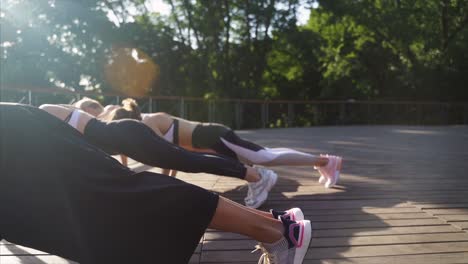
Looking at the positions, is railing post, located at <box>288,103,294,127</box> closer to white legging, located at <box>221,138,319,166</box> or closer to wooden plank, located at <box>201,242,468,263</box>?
white legging, located at <box>221,138,319,166</box>

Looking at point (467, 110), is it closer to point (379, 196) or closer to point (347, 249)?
point (379, 196)

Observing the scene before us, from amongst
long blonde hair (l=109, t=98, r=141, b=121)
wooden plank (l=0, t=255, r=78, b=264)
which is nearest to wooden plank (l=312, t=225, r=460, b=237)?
wooden plank (l=0, t=255, r=78, b=264)

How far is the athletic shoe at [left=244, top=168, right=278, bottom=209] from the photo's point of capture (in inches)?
127

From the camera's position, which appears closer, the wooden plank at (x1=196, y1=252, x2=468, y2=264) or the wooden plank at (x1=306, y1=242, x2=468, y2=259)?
the wooden plank at (x1=196, y1=252, x2=468, y2=264)

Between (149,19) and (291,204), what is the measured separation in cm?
2063

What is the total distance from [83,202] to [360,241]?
154 centimetres

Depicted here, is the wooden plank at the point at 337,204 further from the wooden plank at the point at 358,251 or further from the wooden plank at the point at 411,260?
the wooden plank at the point at 411,260

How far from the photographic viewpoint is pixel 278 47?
22375 millimetres

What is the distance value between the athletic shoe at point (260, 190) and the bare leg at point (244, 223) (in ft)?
4.72

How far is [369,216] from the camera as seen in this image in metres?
2.89

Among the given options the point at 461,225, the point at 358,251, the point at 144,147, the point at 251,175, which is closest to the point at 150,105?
the point at 251,175

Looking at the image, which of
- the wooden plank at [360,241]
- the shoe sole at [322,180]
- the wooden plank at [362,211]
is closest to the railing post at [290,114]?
the shoe sole at [322,180]

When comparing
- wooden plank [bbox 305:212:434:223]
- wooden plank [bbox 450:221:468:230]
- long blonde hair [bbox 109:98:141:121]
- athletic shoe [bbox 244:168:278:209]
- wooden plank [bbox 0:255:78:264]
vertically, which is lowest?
wooden plank [bbox 0:255:78:264]

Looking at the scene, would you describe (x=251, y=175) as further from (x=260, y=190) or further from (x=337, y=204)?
(x=337, y=204)
